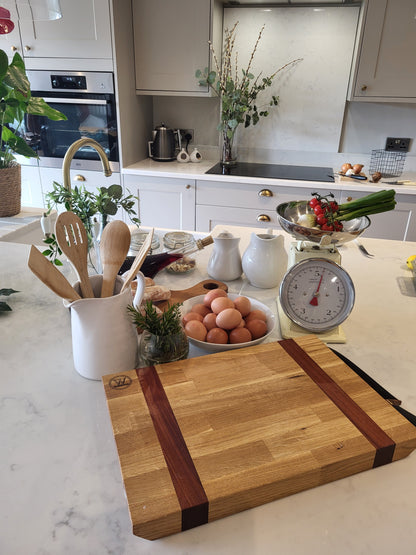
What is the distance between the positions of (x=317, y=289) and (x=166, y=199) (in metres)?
1.97

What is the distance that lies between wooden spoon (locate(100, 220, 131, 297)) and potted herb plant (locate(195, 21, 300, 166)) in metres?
1.97

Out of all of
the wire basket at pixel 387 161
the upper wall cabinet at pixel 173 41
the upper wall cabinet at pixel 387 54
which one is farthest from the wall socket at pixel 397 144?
the upper wall cabinet at pixel 173 41

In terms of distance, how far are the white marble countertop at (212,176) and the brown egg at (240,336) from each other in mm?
1803

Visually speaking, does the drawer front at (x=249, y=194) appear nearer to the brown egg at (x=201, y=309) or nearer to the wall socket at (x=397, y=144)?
the wall socket at (x=397, y=144)

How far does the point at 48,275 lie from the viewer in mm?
690

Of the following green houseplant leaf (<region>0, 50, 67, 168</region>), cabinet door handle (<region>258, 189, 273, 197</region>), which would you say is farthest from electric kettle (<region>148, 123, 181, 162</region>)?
green houseplant leaf (<region>0, 50, 67, 168</region>)

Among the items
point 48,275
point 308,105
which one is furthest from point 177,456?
point 308,105

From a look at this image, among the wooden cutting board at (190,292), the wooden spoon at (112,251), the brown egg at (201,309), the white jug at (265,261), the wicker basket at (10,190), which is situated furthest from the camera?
the wicker basket at (10,190)

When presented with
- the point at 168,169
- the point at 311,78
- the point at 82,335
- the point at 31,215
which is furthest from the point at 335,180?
the point at 82,335

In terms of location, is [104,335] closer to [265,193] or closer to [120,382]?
[120,382]

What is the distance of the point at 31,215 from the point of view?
5.89 feet

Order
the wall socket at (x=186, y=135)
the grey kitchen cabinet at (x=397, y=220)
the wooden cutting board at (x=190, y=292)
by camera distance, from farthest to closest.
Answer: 1. the wall socket at (x=186, y=135)
2. the grey kitchen cabinet at (x=397, y=220)
3. the wooden cutting board at (x=190, y=292)

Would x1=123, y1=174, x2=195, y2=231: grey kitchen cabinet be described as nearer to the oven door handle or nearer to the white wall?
the oven door handle

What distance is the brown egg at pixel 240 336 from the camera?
0.85m
